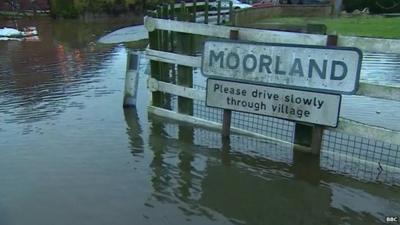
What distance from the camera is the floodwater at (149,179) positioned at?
4.75 meters

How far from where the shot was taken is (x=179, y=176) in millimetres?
5664

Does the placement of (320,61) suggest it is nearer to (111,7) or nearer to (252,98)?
(252,98)

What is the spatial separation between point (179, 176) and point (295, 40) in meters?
2.14

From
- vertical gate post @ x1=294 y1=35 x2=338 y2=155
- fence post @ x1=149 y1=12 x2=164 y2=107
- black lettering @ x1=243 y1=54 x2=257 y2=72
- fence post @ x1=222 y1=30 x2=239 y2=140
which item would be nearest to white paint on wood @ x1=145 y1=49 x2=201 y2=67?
fence post @ x1=149 y1=12 x2=164 y2=107

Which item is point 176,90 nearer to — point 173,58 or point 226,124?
point 173,58

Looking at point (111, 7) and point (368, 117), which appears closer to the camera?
point (368, 117)

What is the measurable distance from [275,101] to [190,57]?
5.50 feet

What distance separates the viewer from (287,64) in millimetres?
6102

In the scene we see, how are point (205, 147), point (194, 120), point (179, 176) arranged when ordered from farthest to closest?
point (194, 120)
point (205, 147)
point (179, 176)

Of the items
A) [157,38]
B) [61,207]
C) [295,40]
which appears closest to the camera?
[61,207]

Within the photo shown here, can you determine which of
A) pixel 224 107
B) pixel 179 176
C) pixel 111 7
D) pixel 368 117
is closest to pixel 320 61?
pixel 224 107

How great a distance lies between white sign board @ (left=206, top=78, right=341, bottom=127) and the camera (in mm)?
5930

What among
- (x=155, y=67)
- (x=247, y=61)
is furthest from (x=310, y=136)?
(x=155, y=67)

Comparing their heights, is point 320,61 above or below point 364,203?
above
